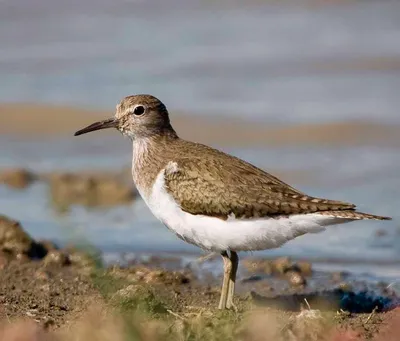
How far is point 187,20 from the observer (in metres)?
16.8

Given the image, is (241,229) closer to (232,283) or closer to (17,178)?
(232,283)

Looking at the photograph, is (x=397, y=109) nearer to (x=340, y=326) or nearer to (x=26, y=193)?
(x=26, y=193)

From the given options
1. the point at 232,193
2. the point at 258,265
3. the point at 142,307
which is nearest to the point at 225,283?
the point at 232,193

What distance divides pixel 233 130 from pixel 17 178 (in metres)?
2.55

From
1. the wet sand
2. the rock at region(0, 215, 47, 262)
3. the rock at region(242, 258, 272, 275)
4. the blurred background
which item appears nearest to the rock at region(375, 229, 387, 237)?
the blurred background

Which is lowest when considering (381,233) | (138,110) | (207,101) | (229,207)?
(381,233)

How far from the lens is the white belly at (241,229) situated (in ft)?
24.9

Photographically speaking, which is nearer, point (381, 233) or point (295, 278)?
point (295, 278)

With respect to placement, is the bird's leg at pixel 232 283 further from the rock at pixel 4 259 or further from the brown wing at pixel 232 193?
the rock at pixel 4 259

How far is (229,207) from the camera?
301 inches

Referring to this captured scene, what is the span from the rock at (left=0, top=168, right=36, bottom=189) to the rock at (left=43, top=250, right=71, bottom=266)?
2.65 meters

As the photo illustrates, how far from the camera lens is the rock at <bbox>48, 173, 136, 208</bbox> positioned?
11.3 meters

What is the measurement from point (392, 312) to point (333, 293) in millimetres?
1167

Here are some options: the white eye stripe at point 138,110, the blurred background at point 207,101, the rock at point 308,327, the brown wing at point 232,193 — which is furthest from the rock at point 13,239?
the rock at point 308,327
